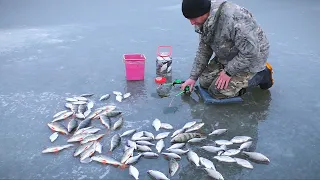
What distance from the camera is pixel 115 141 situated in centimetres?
352

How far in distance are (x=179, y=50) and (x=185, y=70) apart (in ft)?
3.42

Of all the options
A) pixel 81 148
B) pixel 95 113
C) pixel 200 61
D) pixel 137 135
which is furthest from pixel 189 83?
pixel 81 148

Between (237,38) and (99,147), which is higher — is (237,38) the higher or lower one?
the higher one

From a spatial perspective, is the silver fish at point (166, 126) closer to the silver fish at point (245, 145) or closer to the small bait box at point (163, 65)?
the silver fish at point (245, 145)

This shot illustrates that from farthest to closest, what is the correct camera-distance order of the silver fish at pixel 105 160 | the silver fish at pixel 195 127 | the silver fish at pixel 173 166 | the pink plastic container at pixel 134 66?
the pink plastic container at pixel 134 66 < the silver fish at pixel 195 127 < the silver fish at pixel 105 160 < the silver fish at pixel 173 166

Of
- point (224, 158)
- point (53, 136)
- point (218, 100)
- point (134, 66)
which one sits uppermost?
point (134, 66)

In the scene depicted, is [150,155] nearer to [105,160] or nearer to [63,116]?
[105,160]

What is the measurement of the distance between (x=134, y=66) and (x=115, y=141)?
1.84m

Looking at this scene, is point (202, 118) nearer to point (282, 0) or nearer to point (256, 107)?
point (256, 107)

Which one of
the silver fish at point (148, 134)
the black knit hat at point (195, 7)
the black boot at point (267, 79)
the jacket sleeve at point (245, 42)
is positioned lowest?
the silver fish at point (148, 134)

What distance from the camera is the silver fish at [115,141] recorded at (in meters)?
3.45

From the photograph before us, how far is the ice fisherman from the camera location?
388 centimetres

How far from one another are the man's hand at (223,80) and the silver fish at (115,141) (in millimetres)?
1737

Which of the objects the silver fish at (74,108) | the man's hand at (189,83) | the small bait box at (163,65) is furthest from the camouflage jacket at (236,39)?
the silver fish at (74,108)
